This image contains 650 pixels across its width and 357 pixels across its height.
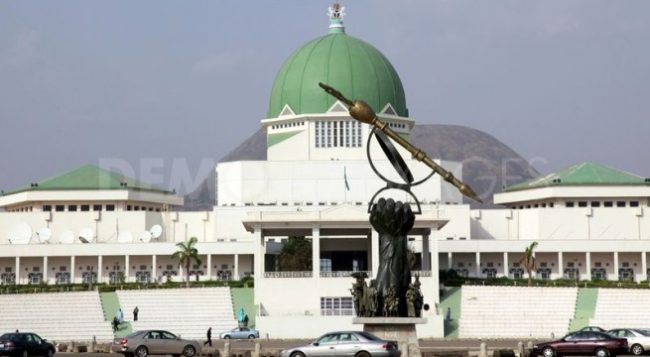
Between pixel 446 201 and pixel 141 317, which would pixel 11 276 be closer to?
pixel 141 317

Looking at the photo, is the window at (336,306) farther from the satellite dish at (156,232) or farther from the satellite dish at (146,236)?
the satellite dish at (156,232)

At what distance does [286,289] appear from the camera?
69500 millimetres

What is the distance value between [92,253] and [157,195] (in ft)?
38.9

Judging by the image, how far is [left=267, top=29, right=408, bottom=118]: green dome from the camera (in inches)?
3310

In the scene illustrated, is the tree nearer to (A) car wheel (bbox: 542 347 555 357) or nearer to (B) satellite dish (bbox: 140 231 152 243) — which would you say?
(B) satellite dish (bbox: 140 231 152 243)

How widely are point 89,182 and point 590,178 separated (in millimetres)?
34747

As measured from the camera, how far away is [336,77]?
8394cm

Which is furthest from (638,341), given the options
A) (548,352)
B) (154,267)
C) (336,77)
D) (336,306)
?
(154,267)

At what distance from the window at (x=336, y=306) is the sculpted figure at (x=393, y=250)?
19.0 metres

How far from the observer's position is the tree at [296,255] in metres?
78.3

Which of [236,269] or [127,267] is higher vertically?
[127,267]

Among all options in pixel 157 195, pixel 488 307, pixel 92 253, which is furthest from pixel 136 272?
pixel 488 307

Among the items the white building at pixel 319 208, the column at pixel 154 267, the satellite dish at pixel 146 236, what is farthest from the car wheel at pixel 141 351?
the satellite dish at pixel 146 236

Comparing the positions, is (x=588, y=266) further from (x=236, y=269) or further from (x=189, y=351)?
(x=189, y=351)
